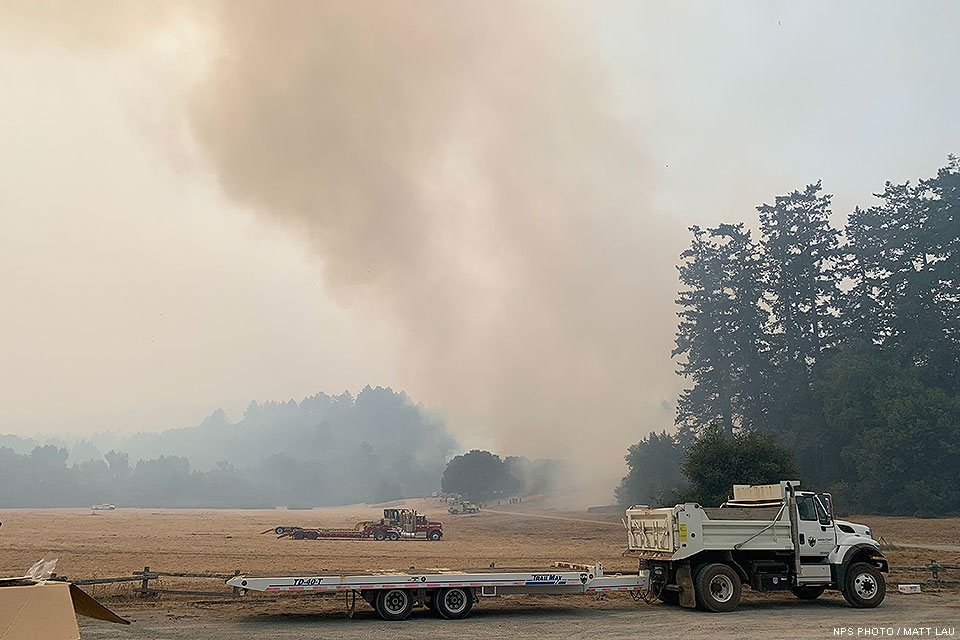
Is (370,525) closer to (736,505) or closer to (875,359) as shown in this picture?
(736,505)

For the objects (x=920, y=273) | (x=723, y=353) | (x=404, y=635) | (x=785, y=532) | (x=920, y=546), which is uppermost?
(x=920, y=273)

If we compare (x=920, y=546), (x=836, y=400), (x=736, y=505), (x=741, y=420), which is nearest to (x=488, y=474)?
(x=741, y=420)

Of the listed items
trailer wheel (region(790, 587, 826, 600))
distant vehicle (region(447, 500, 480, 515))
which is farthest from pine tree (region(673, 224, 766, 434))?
trailer wheel (region(790, 587, 826, 600))

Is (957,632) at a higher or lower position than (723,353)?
lower

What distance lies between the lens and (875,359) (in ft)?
221

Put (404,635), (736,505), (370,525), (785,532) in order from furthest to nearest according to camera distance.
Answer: (370,525), (736,505), (785,532), (404,635)

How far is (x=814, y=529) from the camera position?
18.7m

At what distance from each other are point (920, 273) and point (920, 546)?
39.1m

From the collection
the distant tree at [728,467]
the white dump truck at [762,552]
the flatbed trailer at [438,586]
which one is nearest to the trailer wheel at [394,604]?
the flatbed trailer at [438,586]

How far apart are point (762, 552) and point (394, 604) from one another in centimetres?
939

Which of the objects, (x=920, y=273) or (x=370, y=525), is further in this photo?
(x=920, y=273)

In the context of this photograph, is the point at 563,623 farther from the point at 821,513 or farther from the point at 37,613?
the point at 37,613

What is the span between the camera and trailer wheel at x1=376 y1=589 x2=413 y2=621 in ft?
54.2

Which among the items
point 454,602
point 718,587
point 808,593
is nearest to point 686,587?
point 718,587
